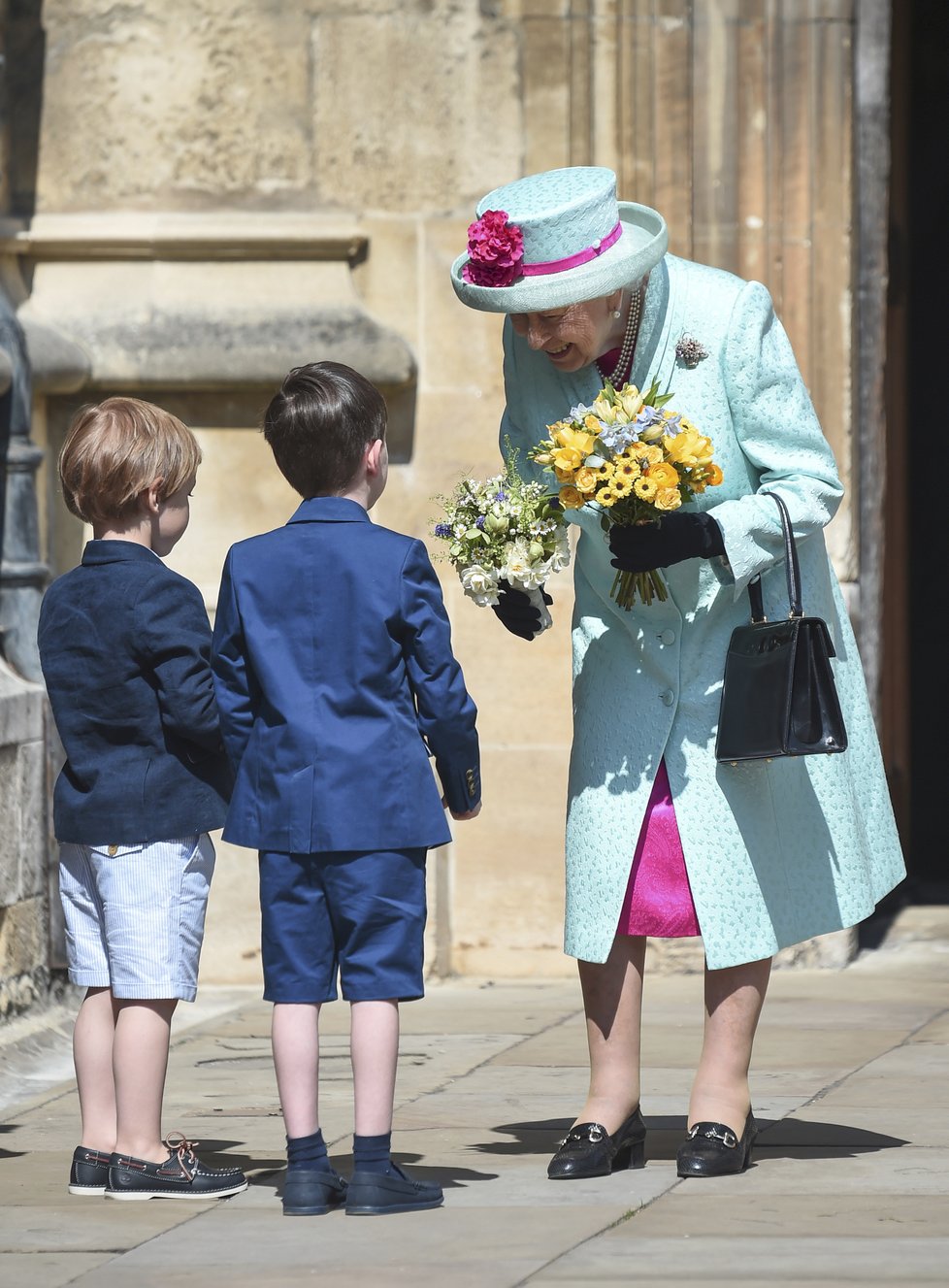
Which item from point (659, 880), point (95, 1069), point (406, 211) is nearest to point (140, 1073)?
point (95, 1069)

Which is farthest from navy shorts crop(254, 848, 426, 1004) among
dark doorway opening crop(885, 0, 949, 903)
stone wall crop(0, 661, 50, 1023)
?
dark doorway opening crop(885, 0, 949, 903)

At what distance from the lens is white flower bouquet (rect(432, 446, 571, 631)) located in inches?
157

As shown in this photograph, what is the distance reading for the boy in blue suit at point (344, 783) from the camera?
12.3 ft

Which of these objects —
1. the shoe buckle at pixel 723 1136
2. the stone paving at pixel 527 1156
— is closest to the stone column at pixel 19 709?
the stone paving at pixel 527 1156

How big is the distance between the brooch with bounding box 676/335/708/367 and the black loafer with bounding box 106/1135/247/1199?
153cm

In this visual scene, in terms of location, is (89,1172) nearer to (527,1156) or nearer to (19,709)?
(527,1156)

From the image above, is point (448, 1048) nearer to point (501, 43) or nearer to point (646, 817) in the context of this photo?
point (646, 817)

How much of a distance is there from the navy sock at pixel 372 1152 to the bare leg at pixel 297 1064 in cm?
8

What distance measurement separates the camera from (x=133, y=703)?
13.2 ft

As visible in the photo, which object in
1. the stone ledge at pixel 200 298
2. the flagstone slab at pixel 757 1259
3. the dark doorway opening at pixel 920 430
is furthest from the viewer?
the dark doorway opening at pixel 920 430

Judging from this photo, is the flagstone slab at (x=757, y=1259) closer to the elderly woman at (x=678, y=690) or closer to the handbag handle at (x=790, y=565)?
the elderly woman at (x=678, y=690)

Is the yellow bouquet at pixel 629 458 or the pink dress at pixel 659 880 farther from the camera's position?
the pink dress at pixel 659 880

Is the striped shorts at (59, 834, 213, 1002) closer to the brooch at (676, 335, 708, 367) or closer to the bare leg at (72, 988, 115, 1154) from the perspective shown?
the bare leg at (72, 988, 115, 1154)

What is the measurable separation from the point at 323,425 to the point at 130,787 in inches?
27.0
